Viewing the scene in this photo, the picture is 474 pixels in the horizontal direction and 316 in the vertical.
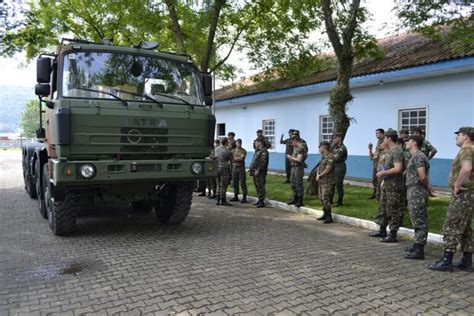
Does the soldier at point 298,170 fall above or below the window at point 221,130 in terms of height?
below

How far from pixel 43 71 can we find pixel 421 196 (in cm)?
544

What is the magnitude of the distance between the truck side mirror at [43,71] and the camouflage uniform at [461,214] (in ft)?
18.0

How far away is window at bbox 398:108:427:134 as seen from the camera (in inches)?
462

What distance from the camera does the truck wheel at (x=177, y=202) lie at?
6867mm

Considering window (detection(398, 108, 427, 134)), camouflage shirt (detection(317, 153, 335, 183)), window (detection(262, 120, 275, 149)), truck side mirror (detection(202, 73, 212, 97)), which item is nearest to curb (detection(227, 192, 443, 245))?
camouflage shirt (detection(317, 153, 335, 183))

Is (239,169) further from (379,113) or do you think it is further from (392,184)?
(379,113)

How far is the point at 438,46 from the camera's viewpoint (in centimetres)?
1183

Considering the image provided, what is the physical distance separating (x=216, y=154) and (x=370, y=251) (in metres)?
5.16

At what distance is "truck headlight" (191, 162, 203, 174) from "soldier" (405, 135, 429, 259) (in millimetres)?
2989

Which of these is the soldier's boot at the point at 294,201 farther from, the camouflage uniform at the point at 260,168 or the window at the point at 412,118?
the window at the point at 412,118

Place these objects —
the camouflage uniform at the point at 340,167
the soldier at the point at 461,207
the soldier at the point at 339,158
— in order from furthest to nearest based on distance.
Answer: the camouflage uniform at the point at 340,167 → the soldier at the point at 339,158 → the soldier at the point at 461,207

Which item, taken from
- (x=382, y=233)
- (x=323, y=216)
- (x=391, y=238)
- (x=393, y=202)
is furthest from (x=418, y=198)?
(x=323, y=216)

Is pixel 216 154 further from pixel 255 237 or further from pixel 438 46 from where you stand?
pixel 438 46

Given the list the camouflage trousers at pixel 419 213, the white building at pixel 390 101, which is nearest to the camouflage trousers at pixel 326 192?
the camouflage trousers at pixel 419 213
